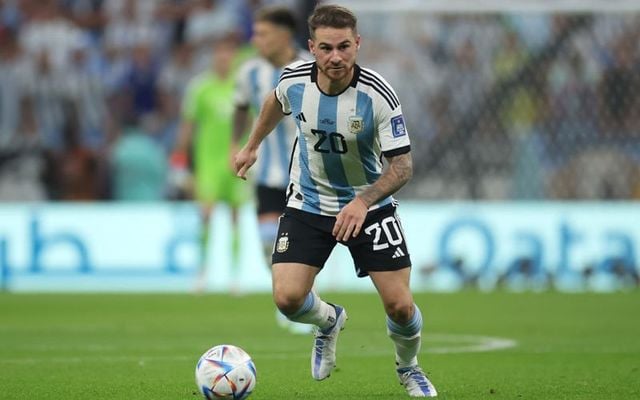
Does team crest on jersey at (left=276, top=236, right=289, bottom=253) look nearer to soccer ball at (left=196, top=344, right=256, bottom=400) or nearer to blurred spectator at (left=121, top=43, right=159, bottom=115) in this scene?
soccer ball at (left=196, top=344, right=256, bottom=400)

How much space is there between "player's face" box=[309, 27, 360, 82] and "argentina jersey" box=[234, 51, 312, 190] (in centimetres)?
443

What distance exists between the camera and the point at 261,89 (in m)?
11.2

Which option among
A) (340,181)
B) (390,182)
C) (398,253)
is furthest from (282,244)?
(390,182)

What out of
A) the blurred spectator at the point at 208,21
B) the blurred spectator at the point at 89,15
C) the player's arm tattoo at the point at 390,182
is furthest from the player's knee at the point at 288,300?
the blurred spectator at the point at 89,15

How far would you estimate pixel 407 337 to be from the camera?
6.79 meters

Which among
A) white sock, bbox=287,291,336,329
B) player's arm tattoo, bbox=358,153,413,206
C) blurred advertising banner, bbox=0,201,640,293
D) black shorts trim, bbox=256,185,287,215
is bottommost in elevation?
blurred advertising banner, bbox=0,201,640,293

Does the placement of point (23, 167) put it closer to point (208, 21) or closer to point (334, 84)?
point (208, 21)

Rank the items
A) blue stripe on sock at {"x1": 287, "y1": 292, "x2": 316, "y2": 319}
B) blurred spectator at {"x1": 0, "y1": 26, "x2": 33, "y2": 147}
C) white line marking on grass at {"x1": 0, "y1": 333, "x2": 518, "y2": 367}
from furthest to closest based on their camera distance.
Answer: blurred spectator at {"x1": 0, "y1": 26, "x2": 33, "y2": 147}
white line marking on grass at {"x1": 0, "y1": 333, "x2": 518, "y2": 367}
blue stripe on sock at {"x1": 287, "y1": 292, "x2": 316, "y2": 319}

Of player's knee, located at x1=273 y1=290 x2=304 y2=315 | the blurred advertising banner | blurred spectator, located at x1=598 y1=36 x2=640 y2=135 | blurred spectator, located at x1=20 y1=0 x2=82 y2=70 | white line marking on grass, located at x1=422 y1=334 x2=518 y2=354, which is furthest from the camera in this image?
blurred spectator, located at x1=20 y1=0 x2=82 y2=70

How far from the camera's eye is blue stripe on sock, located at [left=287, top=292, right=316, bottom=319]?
7012 mm

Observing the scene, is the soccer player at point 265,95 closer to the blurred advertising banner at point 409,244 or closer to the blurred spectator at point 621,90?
the blurred advertising banner at point 409,244

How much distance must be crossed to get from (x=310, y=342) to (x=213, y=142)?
6157 mm

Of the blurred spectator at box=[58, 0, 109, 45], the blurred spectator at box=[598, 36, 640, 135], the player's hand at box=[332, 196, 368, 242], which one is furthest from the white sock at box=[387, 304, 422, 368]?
the blurred spectator at box=[58, 0, 109, 45]

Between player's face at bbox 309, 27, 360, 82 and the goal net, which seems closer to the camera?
player's face at bbox 309, 27, 360, 82
